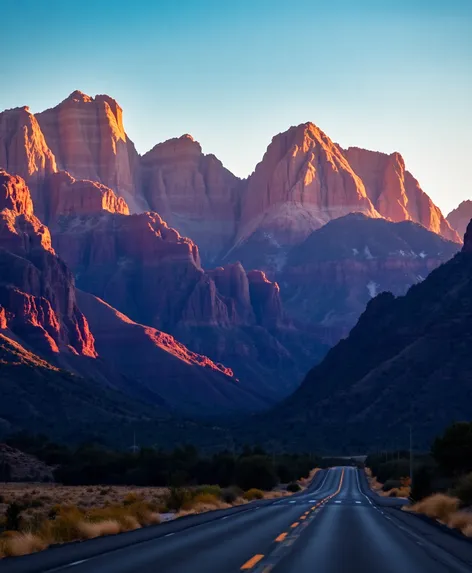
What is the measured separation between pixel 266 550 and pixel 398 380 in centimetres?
13568

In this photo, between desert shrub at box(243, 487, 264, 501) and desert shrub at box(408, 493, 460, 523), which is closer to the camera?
desert shrub at box(408, 493, 460, 523)

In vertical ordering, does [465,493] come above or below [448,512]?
above

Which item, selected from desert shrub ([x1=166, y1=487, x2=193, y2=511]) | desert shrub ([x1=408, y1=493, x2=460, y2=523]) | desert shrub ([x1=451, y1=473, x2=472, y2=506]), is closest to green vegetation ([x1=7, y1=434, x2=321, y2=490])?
desert shrub ([x1=166, y1=487, x2=193, y2=511])

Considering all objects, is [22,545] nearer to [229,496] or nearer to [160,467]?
[229,496]

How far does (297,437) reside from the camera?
173m

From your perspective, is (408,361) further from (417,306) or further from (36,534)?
(36,534)

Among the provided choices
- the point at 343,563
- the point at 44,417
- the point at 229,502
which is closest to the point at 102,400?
the point at 44,417

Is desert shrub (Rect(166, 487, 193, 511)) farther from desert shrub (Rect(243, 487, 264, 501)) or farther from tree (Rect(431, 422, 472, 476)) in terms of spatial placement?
tree (Rect(431, 422, 472, 476))

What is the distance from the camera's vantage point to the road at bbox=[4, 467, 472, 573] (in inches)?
892

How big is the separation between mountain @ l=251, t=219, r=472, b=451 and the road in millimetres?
105327

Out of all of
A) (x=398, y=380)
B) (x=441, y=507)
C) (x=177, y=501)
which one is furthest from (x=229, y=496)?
(x=398, y=380)

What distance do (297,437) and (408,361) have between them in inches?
904

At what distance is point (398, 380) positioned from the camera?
525 feet

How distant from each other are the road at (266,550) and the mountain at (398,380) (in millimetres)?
Result: 105327
